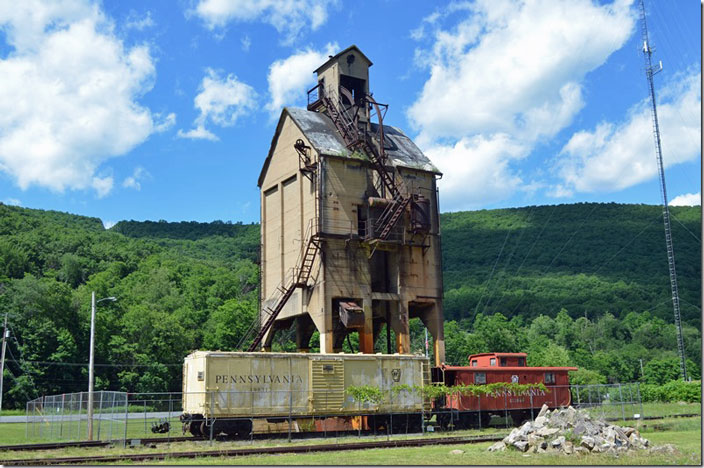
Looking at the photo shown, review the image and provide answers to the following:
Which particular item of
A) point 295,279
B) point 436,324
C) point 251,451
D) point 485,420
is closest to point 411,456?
point 251,451

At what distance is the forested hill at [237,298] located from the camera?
76438 mm

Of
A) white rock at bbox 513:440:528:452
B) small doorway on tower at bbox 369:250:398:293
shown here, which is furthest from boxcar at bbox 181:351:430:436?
white rock at bbox 513:440:528:452

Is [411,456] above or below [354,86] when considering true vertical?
below

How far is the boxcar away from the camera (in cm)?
3253

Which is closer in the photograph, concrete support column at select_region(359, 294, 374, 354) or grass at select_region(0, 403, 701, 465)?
grass at select_region(0, 403, 701, 465)

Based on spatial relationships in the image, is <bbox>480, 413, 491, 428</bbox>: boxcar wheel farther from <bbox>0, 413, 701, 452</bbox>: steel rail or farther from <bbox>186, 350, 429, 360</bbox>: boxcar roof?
<bbox>0, 413, 701, 452</bbox>: steel rail

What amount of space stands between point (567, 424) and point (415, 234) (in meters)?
22.5

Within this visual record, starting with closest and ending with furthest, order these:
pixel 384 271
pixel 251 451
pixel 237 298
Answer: pixel 251 451 < pixel 384 271 < pixel 237 298

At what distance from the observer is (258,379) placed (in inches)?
1339

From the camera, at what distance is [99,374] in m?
78.4

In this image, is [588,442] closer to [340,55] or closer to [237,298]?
[340,55]

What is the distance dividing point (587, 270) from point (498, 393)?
152298mm

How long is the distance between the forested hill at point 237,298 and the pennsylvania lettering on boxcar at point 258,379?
16.8 meters

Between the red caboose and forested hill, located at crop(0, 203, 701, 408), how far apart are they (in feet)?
57.1
